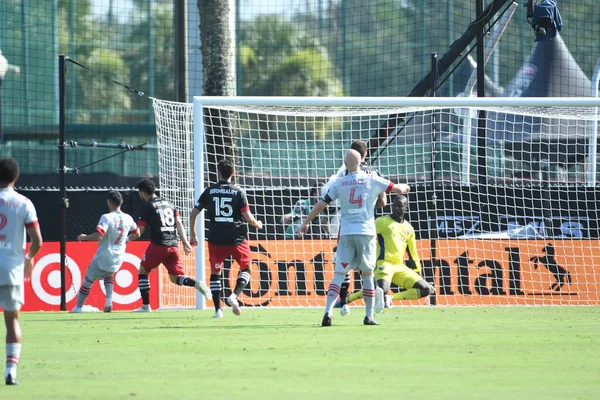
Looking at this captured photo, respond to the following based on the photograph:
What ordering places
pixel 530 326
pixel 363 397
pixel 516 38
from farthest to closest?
pixel 516 38 → pixel 530 326 → pixel 363 397

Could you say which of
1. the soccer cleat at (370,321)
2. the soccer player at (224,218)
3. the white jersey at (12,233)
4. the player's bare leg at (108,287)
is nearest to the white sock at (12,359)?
the white jersey at (12,233)

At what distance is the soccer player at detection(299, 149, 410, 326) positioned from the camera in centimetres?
1224

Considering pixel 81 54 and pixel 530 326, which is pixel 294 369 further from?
pixel 81 54

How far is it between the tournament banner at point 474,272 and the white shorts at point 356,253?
16.4 ft

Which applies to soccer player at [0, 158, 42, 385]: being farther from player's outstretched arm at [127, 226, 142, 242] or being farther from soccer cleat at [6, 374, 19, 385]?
player's outstretched arm at [127, 226, 142, 242]

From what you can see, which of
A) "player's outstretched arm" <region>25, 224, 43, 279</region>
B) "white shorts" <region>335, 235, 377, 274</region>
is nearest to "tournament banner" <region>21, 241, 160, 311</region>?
"white shorts" <region>335, 235, 377, 274</region>

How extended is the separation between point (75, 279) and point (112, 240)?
4.87 feet

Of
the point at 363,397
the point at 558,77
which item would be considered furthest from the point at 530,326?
the point at 558,77

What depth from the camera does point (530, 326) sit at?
12.1m

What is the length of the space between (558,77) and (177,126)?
9.77m

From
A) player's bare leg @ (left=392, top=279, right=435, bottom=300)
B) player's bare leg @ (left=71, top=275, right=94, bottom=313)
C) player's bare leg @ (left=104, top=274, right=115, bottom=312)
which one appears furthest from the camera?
player's bare leg @ (left=104, top=274, right=115, bottom=312)

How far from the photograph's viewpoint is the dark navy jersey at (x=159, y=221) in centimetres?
1608

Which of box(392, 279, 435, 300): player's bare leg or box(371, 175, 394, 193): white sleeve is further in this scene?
box(392, 279, 435, 300): player's bare leg

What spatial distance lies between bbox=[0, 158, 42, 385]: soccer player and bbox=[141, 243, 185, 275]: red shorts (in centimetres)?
772
